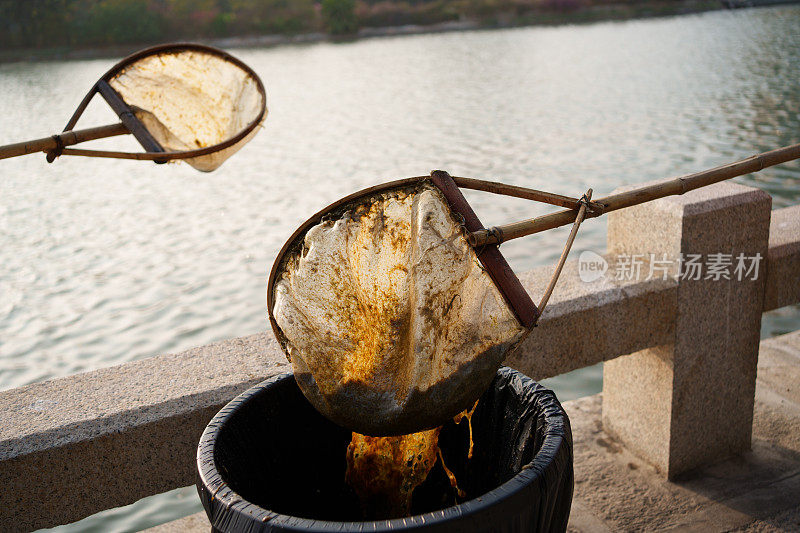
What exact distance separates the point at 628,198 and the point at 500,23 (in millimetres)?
47678

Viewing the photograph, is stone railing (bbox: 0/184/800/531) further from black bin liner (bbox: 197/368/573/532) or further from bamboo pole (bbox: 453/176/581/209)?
bamboo pole (bbox: 453/176/581/209)

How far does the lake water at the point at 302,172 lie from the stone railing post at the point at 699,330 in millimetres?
1543

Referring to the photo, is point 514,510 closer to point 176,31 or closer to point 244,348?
point 244,348

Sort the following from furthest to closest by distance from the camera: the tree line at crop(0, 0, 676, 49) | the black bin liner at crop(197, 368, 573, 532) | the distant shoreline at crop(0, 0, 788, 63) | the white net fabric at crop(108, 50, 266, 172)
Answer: the distant shoreline at crop(0, 0, 788, 63) < the tree line at crop(0, 0, 676, 49) < the white net fabric at crop(108, 50, 266, 172) < the black bin liner at crop(197, 368, 573, 532)

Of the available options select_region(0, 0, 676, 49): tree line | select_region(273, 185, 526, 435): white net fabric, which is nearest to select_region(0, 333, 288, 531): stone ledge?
select_region(273, 185, 526, 435): white net fabric

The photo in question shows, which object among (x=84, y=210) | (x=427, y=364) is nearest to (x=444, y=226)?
(x=427, y=364)

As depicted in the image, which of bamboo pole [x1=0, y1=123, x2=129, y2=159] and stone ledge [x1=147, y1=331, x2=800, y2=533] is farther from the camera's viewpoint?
stone ledge [x1=147, y1=331, x2=800, y2=533]

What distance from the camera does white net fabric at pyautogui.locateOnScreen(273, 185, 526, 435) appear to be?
1.58 metres

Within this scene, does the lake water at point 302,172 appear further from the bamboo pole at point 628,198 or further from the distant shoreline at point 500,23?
the distant shoreline at point 500,23

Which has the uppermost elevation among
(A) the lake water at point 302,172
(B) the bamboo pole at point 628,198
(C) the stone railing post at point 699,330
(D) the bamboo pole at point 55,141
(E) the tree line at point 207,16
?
(E) the tree line at point 207,16

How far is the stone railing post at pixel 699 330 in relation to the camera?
2816mm

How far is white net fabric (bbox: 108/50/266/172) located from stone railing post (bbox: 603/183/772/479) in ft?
5.39

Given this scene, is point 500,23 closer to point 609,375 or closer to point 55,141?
point 609,375

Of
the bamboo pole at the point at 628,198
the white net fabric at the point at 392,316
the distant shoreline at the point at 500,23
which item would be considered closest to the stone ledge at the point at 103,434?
the white net fabric at the point at 392,316
